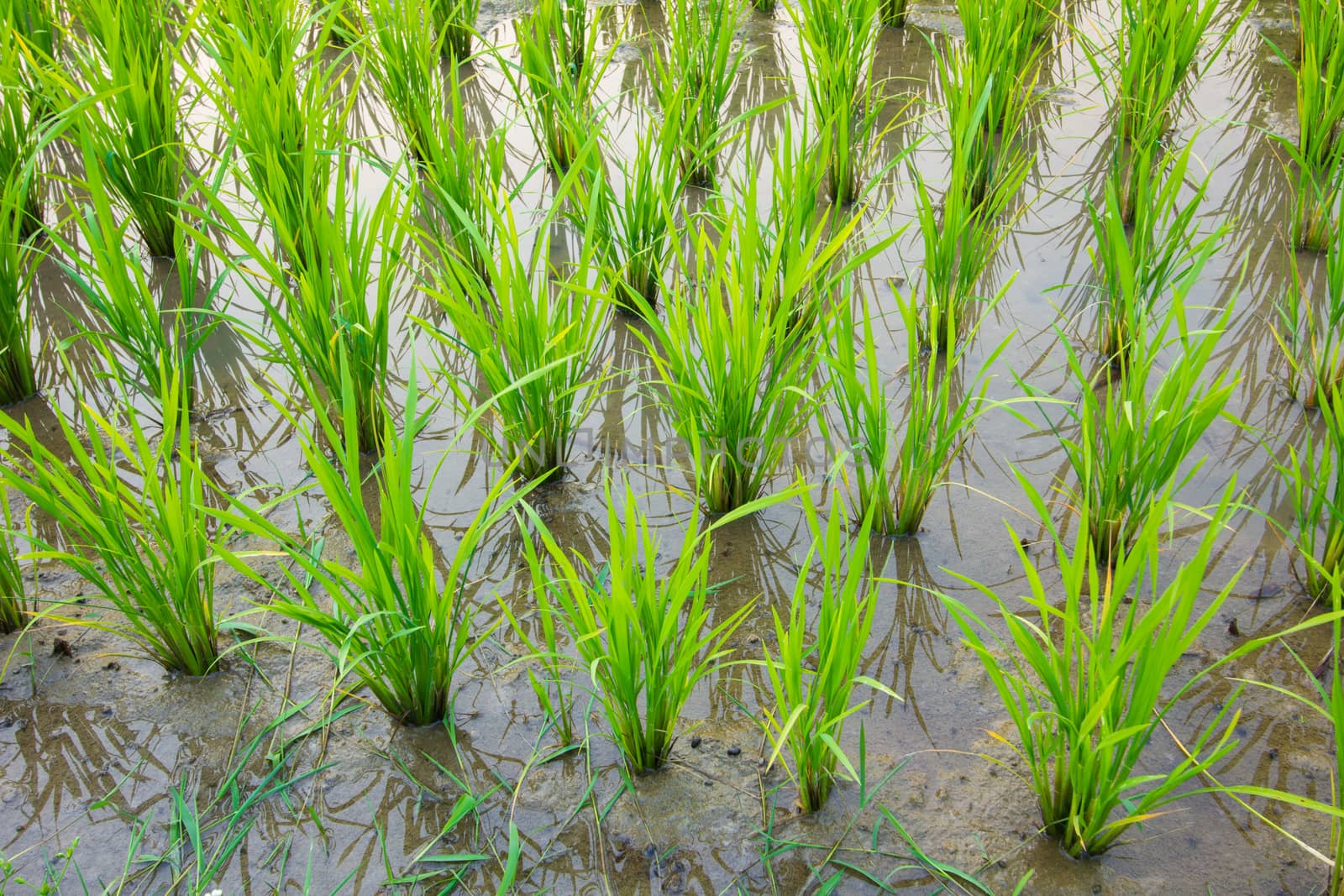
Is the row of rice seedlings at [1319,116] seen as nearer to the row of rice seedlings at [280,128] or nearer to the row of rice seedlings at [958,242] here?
the row of rice seedlings at [958,242]

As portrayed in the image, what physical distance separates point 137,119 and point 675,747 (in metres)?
2.04

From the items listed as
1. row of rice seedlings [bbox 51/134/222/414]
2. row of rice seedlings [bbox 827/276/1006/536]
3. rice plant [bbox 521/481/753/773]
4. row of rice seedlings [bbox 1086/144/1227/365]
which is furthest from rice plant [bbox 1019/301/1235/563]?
row of rice seedlings [bbox 51/134/222/414]

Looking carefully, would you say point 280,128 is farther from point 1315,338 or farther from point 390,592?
point 1315,338

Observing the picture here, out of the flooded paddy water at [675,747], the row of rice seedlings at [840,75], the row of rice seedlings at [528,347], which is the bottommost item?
the flooded paddy water at [675,747]

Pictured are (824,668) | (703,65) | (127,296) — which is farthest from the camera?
(703,65)

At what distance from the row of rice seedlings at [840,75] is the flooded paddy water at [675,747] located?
719 millimetres

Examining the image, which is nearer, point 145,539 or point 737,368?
point 145,539

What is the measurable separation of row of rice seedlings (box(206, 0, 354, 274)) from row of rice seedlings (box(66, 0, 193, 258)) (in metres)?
0.17

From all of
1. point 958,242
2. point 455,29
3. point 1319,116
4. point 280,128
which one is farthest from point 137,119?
point 1319,116

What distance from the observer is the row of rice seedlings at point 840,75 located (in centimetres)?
268

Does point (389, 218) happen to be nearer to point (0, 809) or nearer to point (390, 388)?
point (390, 388)

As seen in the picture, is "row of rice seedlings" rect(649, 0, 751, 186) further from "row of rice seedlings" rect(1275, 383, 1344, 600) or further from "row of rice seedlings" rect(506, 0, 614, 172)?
"row of rice seedlings" rect(1275, 383, 1344, 600)

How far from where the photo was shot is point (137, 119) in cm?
251

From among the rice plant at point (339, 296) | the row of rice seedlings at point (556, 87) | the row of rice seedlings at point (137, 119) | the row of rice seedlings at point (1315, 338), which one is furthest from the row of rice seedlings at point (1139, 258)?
the row of rice seedlings at point (137, 119)
